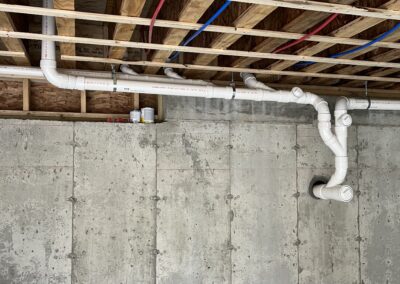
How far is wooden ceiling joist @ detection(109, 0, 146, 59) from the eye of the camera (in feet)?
6.97

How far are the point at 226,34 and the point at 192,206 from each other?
2.02m

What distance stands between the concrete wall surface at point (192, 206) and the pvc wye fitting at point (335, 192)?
22cm

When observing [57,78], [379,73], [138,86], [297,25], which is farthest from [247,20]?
[379,73]

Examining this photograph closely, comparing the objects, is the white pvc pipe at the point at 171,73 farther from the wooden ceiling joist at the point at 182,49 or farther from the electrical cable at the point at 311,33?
the electrical cable at the point at 311,33

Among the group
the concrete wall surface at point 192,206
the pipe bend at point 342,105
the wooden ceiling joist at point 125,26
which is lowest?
the concrete wall surface at point 192,206

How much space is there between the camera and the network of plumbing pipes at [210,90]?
3.15 metres

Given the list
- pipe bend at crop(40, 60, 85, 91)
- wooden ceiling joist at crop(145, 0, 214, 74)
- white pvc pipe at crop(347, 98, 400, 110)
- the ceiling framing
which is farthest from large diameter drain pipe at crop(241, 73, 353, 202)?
pipe bend at crop(40, 60, 85, 91)

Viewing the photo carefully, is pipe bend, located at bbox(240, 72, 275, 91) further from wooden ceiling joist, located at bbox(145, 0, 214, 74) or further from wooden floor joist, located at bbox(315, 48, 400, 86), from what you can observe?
wooden ceiling joist, located at bbox(145, 0, 214, 74)

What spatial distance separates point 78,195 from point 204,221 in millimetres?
1362

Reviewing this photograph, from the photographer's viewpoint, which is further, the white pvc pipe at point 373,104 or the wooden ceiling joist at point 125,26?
the white pvc pipe at point 373,104

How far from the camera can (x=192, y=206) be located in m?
3.95

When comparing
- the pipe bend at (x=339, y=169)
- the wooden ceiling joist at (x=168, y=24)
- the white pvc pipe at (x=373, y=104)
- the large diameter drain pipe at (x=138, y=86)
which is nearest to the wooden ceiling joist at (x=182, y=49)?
the large diameter drain pipe at (x=138, y=86)

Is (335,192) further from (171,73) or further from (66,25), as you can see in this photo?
(66,25)

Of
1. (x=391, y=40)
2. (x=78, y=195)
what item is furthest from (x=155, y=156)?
(x=391, y=40)
